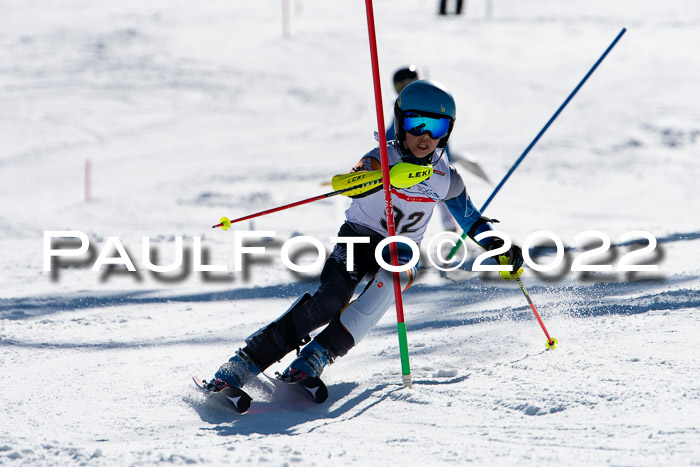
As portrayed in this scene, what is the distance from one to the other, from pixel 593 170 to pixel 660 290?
26.1 ft

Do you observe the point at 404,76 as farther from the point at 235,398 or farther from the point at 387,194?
the point at 235,398

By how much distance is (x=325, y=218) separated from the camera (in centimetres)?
996

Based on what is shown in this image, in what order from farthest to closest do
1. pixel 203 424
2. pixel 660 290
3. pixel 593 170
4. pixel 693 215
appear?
pixel 593 170 → pixel 693 215 → pixel 660 290 → pixel 203 424

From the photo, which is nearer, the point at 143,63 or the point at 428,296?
the point at 428,296

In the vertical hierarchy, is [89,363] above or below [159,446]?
below

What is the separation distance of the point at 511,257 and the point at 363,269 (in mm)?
830

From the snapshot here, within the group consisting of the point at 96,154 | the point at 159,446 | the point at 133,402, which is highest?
the point at 159,446

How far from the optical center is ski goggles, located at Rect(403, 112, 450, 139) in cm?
394

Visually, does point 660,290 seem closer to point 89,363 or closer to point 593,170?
point 89,363

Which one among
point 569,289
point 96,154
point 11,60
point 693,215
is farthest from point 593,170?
point 11,60

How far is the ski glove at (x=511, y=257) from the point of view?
4.25 meters

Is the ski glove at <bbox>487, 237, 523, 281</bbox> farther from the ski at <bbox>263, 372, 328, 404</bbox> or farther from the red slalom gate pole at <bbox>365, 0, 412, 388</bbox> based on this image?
the ski at <bbox>263, 372, 328, 404</bbox>

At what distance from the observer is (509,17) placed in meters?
22.9

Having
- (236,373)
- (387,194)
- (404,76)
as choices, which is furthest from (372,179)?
(404,76)
